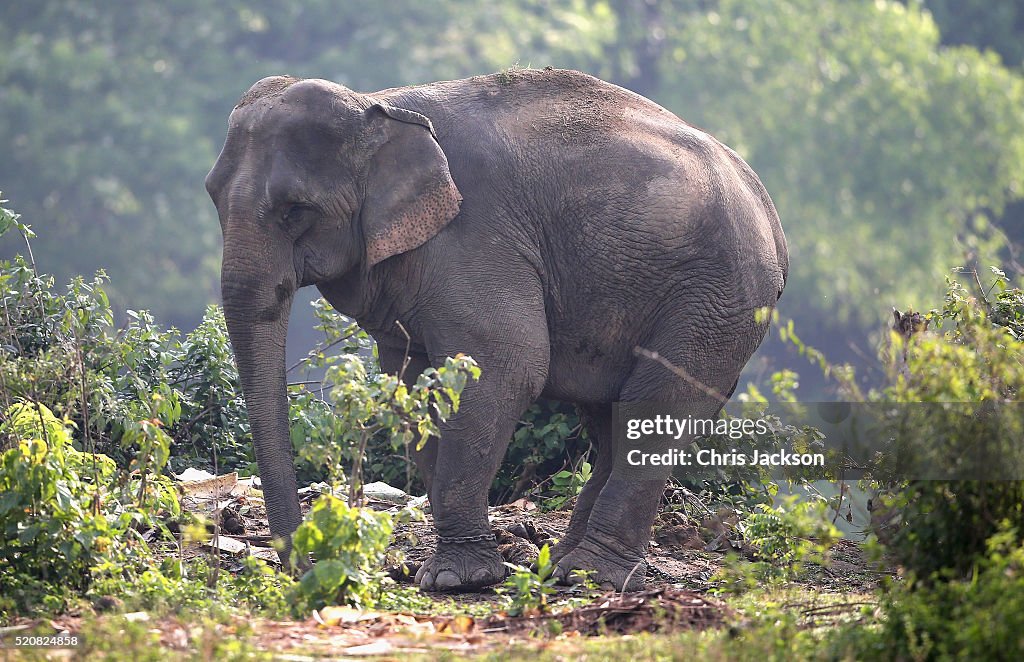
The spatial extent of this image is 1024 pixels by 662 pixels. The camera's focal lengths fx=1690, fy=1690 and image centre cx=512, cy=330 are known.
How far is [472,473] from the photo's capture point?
7.37 meters

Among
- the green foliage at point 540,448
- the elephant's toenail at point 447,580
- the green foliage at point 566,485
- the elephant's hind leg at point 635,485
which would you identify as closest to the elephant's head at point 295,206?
the elephant's toenail at point 447,580

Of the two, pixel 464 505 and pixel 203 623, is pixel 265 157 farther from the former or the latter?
pixel 203 623

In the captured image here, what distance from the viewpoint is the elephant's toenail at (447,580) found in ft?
23.9

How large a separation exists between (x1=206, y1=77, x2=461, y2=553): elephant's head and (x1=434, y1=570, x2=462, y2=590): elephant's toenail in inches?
26.3

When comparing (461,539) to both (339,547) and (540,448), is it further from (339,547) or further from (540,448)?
(540,448)

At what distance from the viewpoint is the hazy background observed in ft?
94.5

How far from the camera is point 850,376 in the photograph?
18.5ft

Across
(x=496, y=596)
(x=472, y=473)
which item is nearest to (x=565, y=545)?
(x=496, y=596)

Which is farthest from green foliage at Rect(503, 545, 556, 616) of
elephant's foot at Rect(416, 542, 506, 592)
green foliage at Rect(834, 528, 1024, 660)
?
green foliage at Rect(834, 528, 1024, 660)

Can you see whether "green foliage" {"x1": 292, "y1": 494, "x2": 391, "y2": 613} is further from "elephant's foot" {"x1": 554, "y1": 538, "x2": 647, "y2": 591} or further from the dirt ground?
"elephant's foot" {"x1": 554, "y1": 538, "x2": 647, "y2": 591}

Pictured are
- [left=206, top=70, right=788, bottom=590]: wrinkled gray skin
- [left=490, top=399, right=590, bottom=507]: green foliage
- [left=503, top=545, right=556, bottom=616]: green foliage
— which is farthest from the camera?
[left=490, top=399, right=590, bottom=507]: green foliage

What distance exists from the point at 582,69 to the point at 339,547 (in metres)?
26.1

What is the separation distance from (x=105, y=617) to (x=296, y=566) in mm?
822

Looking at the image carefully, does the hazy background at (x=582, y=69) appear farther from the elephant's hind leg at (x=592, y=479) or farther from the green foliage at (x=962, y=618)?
the green foliage at (x=962, y=618)
